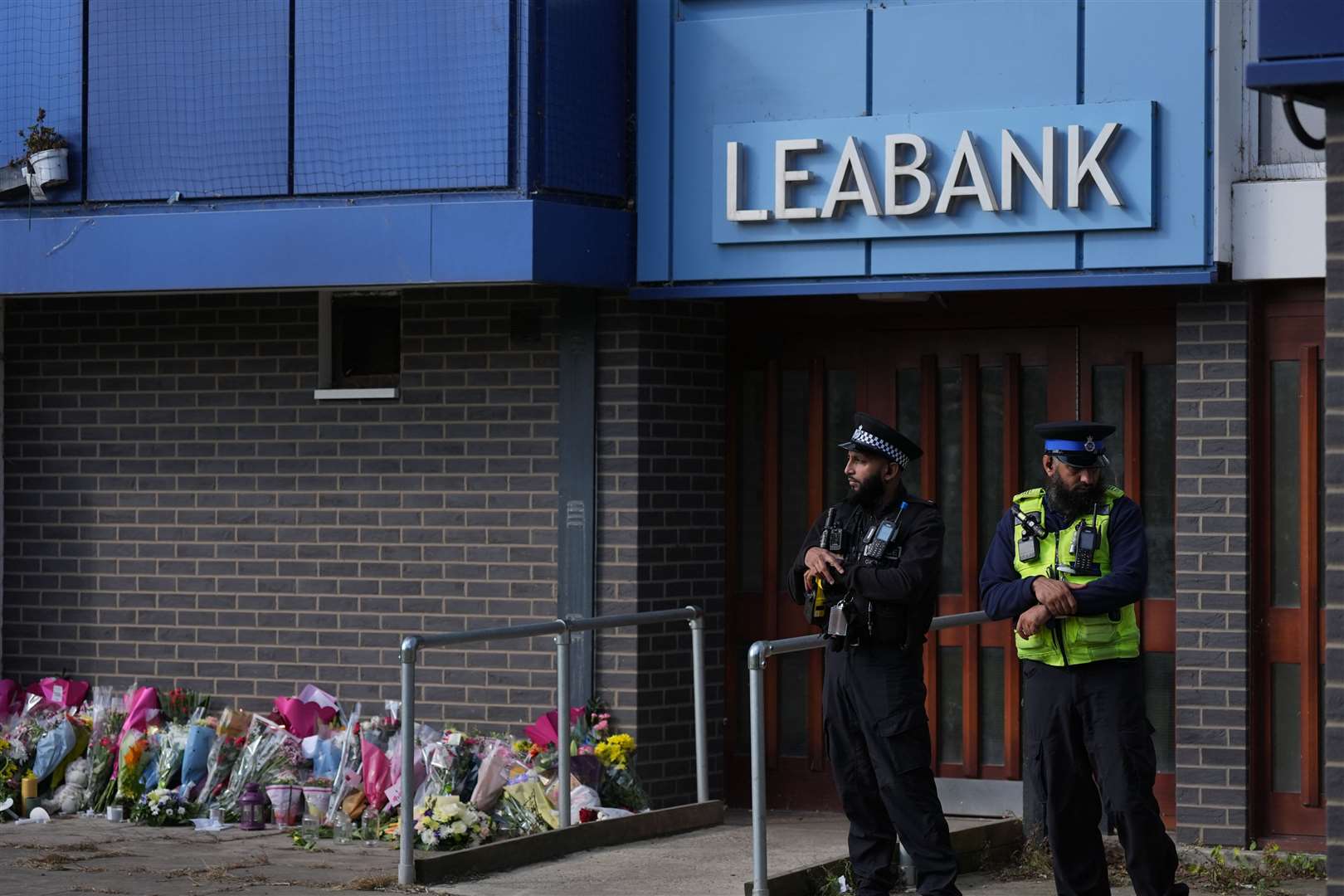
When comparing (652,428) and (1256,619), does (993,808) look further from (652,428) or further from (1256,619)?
(652,428)

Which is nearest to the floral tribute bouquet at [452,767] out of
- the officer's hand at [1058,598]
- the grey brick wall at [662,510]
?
the grey brick wall at [662,510]

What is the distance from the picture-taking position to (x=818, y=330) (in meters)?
10.8

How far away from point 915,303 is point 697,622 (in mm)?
1922

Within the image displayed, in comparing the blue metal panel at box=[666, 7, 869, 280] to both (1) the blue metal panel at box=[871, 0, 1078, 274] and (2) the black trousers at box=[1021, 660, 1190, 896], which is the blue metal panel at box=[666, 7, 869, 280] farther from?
(2) the black trousers at box=[1021, 660, 1190, 896]

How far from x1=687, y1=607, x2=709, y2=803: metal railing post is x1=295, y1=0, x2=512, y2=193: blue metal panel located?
2243 millimetres

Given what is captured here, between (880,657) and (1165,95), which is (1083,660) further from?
(1165,95)

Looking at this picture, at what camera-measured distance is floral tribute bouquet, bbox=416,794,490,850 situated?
29.9ft

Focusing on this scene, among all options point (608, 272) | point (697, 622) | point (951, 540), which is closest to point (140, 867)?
point (697, 622)

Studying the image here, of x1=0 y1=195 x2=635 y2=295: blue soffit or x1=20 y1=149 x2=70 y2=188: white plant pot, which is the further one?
x1=20 y1=149 x2=70 y2=188: white plant pot

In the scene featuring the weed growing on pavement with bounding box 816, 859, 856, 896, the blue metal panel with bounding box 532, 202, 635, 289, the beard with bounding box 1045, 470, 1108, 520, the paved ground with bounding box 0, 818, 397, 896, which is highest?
the blue metal panel with bounding box 532, 202, 635, 289

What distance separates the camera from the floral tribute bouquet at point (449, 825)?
9.12 m

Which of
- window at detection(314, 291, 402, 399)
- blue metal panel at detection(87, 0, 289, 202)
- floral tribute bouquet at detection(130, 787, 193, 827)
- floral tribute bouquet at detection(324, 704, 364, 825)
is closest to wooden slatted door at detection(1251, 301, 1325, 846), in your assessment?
floral tribute bouquet at detection(324, 704, 364, 825)

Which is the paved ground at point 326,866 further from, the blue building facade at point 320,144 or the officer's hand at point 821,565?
the blue building facade at point 320,144

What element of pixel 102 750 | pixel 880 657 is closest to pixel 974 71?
pixel 880 657
